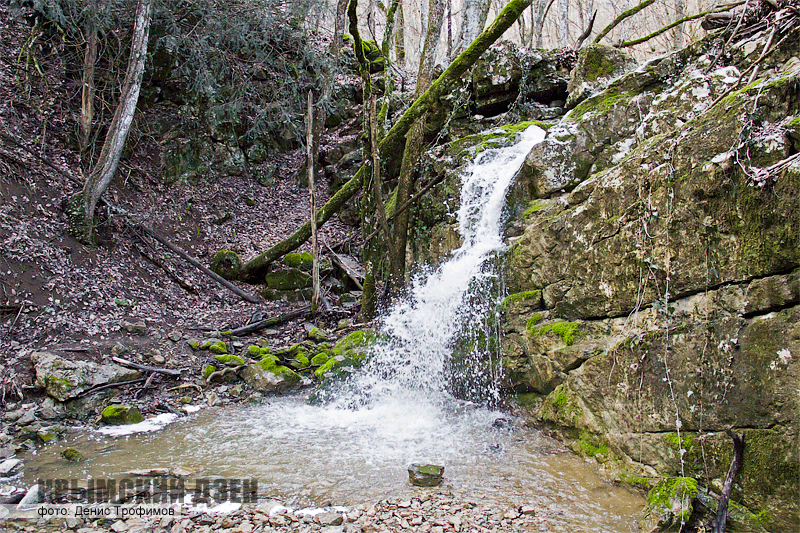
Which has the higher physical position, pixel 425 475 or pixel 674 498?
pixel 674 498

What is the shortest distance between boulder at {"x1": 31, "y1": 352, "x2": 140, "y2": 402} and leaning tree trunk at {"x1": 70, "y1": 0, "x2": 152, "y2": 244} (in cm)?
358

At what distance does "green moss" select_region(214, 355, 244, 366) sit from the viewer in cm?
727

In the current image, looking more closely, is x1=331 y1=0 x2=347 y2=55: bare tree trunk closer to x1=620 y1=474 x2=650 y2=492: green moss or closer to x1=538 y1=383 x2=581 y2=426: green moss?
x1=538 y1=383 x2=581 y2=426: green moss

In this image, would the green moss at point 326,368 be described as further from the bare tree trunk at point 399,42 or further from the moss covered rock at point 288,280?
the bare tree trunk at point 399,42

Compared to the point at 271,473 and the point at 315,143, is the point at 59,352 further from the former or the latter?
the point at 315,143

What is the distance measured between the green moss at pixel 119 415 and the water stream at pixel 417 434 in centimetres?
28

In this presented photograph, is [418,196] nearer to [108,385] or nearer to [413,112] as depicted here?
[413,112]

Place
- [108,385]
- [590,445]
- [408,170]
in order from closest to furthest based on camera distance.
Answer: [590,445] < [108,385] < [408,170]

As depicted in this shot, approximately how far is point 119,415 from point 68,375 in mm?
1017

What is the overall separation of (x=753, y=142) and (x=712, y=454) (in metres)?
2.36

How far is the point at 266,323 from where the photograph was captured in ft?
28.7

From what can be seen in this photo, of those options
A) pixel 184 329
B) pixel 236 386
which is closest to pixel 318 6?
pixel 184 329

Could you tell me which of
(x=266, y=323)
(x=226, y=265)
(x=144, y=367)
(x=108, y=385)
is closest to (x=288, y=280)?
(x=226, y=265)

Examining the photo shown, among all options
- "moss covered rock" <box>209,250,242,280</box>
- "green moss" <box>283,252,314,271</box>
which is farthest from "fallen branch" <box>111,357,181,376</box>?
"green moss" <box>283,252,314,271</box>
